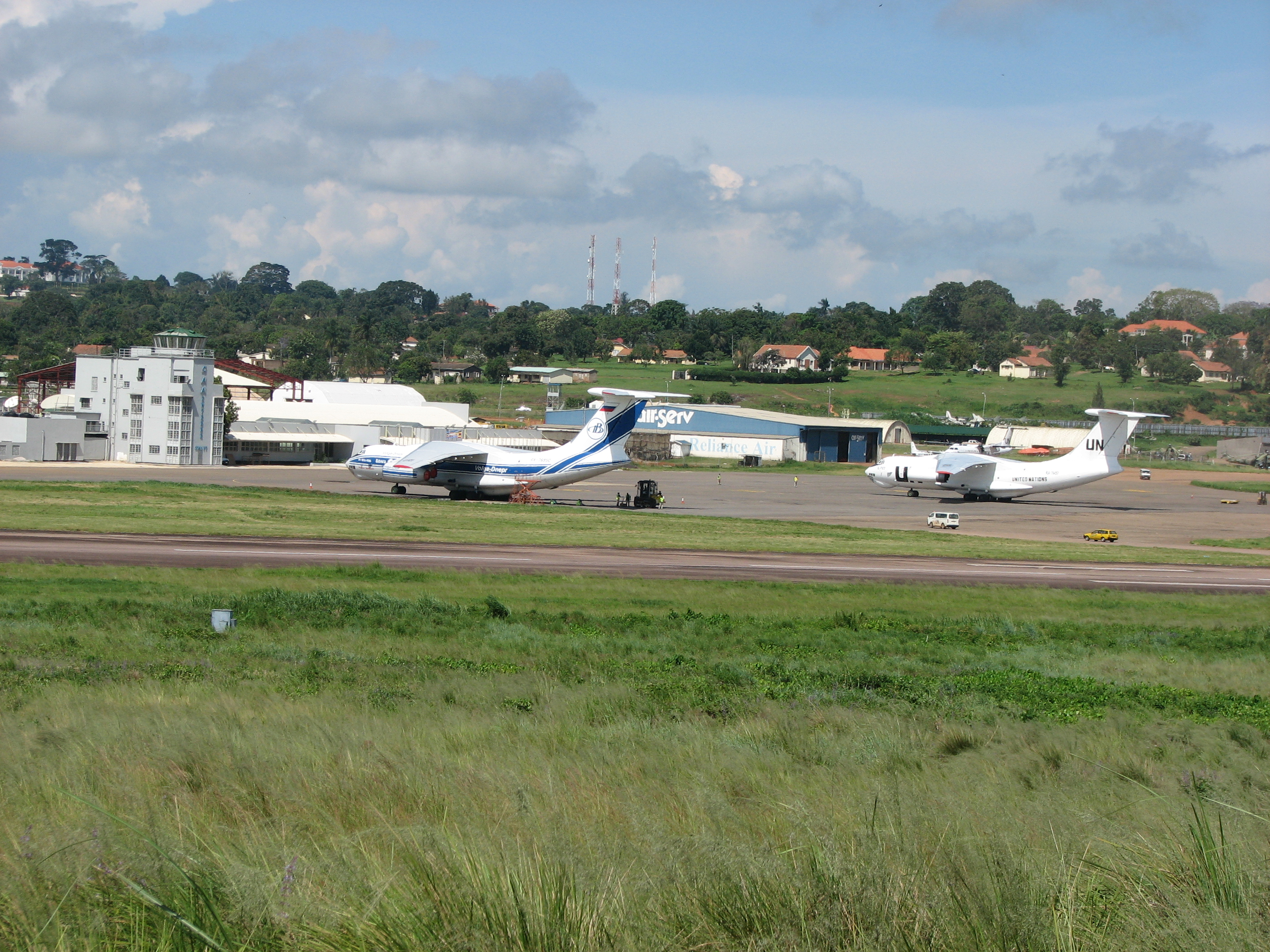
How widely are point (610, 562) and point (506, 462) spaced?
26.4m

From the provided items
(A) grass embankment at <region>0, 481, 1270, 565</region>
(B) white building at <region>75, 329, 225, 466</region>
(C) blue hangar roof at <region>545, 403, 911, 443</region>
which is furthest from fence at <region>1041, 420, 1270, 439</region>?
(B) white building at <region>75, 329, 225, 466</region>

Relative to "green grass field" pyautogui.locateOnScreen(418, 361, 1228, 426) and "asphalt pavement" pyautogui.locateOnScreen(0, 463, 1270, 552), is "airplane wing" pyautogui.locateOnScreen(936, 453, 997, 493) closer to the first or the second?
"asphalt pavement" pyautogui.locateOnScreen(0, 463, 1270, 552)

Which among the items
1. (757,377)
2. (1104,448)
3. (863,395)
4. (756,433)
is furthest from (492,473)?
(863,395)

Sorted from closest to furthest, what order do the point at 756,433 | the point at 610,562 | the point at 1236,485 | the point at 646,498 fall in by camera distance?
the point at 610,562 → the point at 646,498 → the point at 1236,485 → the point at 756,433

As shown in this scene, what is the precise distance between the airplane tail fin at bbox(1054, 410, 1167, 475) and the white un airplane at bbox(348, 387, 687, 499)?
3080cm

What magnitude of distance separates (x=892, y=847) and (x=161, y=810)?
4762 mm

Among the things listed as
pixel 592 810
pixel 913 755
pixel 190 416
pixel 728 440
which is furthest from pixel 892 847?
pixel 728 440

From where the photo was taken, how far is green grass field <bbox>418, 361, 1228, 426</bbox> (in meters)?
172

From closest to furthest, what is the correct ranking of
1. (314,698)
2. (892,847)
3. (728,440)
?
(892,847) → (314,698) → (728,440)

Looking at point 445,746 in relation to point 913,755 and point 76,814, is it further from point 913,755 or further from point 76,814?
point 913,755

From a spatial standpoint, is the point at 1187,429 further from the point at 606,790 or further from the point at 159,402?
the point at 606,790

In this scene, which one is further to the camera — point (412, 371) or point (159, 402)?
point (412, 371)

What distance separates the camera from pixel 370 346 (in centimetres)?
18988

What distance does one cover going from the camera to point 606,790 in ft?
27.1
